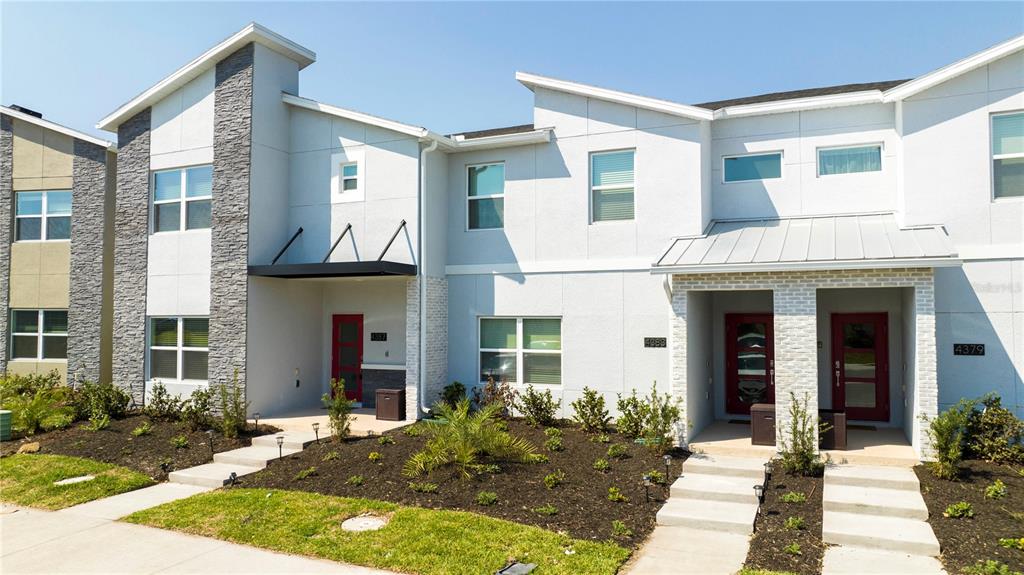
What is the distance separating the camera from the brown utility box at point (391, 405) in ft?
47.4

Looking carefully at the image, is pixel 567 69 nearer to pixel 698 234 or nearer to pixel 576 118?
pixel 576 118

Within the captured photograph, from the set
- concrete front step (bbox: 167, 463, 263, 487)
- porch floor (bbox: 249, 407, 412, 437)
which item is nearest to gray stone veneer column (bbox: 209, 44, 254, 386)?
porch floor (bbox: 249, 407, 412, 437)

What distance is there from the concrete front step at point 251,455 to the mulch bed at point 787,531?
813 centimetres

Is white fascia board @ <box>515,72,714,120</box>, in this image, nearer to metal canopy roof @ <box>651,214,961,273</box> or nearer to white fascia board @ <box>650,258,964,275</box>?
metal canopy roof @ <box>651,214,961,273</box>

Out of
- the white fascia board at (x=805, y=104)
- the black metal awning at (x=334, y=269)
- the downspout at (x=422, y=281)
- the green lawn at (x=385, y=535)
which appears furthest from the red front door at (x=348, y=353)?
the white fascia board at (x=805, y=104)

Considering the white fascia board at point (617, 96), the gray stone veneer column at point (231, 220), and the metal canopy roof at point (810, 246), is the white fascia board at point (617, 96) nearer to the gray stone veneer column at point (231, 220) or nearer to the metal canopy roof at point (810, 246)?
the metal canopy roof at point (810, 246)

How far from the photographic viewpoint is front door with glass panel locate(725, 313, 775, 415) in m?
14.3

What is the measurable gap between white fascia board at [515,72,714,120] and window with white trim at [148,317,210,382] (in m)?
9.50

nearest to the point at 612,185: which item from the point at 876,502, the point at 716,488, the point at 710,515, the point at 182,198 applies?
the point at 716,488

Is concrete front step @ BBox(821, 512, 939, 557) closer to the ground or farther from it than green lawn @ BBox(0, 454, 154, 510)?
farther from it

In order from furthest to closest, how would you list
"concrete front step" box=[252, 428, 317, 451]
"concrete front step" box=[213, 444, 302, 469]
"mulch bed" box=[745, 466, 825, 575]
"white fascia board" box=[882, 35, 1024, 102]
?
1. "concrete front step" box=[252, 428, 317, 451]
2. "concrete front step" box=[213, 444, 302, 469]
3. "white fascia board" box=[882, 35, 1024, 102]
4. "mulch bed" box=[745, 466, 825, 575]

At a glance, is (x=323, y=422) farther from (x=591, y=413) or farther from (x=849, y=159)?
(x=849, y=159)

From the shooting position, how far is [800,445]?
10516 mm

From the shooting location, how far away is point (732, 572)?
7.11 m
